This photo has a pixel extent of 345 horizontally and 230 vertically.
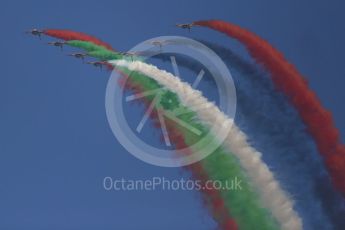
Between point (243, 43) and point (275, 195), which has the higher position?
point (243, 43)

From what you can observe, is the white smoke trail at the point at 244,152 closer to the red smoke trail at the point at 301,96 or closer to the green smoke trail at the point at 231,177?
the green smoke trail at the point at 231,177

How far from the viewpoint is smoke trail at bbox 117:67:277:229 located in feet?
31.2

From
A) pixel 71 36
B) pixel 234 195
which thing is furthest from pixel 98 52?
pixel 234 195

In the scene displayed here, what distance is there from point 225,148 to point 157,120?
1.29m

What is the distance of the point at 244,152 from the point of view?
10000mm

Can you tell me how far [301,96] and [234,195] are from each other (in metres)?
1.98

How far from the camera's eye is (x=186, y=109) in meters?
10.5

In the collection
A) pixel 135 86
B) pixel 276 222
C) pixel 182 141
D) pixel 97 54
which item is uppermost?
pixel 97 54

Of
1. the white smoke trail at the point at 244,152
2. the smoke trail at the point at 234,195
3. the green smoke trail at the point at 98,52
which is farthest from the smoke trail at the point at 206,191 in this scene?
the green smoke trail at the point at 98,52

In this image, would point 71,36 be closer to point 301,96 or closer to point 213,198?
→ point 213,198

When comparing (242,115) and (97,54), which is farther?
(97,54)

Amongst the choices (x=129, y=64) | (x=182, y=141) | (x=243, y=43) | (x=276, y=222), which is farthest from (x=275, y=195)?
(x=129, y=64)

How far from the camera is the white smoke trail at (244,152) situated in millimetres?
9547

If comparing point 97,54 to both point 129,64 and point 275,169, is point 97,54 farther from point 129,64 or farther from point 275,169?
point 275,169
